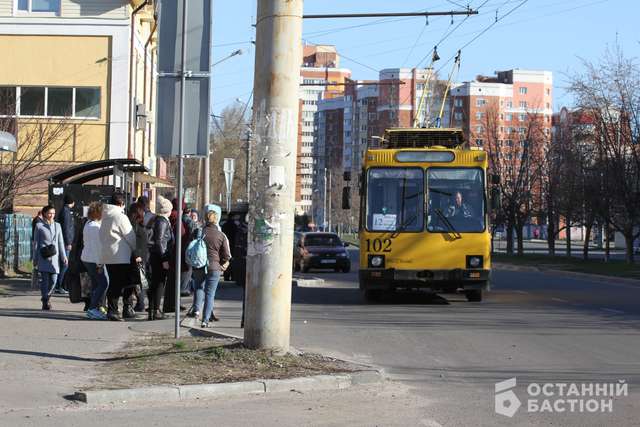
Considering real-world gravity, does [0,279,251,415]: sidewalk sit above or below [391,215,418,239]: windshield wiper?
below

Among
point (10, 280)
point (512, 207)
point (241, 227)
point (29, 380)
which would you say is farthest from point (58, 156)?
point (512, 207)

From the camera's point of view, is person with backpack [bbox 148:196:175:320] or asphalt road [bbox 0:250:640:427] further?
person with backpack [bbox 148:196:175:320]

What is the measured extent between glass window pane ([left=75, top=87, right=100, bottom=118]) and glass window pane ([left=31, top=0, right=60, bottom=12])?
2828 millimetres

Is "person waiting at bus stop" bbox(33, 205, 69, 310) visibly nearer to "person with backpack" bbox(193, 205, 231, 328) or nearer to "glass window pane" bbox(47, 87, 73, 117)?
"person with backpack" bbox(193, 205, 231, 328)

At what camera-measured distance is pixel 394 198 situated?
65.0 ft

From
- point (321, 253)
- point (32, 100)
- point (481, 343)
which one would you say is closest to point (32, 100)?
point (32, 100)

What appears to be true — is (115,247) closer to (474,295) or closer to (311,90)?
(474,295)

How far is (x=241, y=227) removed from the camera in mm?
15383

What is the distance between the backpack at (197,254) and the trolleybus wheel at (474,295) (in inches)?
330

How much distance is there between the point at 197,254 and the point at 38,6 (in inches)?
863

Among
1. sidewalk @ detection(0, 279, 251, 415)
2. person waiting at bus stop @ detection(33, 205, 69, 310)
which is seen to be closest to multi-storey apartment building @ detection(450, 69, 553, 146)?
person waiting at bus stop @ detection(33, 205, 69, 310)

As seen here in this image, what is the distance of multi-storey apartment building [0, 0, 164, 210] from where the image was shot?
32969 mm

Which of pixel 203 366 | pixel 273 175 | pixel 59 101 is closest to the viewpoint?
pixel 203 366

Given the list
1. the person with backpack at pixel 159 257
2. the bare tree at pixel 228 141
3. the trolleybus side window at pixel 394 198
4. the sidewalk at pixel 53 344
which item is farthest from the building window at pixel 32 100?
the bare tree at pixel 228 141
